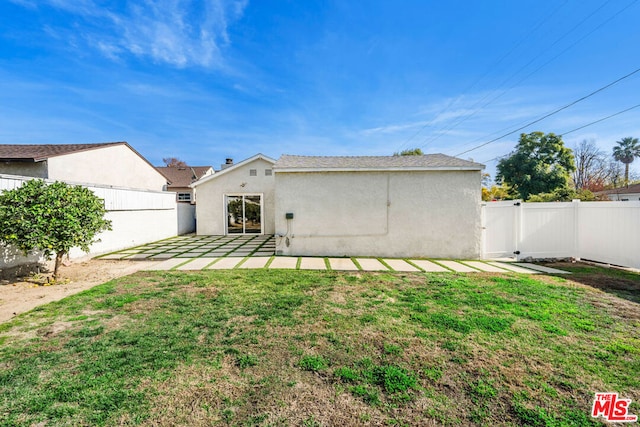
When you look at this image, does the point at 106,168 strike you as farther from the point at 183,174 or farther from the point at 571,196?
the point at 571,196

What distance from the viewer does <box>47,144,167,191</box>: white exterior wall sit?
454 inches

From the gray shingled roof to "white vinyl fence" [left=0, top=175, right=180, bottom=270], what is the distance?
15.3 ft

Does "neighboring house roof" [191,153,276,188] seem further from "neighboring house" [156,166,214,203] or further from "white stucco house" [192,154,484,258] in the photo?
"neighboring house" [156,166,214,203]

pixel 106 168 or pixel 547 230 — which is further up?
pixel 106 168

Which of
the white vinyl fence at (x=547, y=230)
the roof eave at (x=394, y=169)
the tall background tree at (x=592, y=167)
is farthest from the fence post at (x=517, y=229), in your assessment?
the tall background tree at (x=592, y=167)

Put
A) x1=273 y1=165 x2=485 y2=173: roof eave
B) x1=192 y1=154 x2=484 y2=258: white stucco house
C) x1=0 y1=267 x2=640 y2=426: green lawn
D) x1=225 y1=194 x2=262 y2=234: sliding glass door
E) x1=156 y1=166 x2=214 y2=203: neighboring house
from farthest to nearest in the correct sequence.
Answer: x1=156 y1=166 x2=214 y2=203: neighboring house → x1=225 y1=194 x2=262 y2=234: sliding glass door → x1=192 y1=154 x2=484 y2=258: white stucco house → x1=273 y1=165 x2=485 y2=173: roof eave → x1=0 y1=267 x2=640 y2=426: green lawn

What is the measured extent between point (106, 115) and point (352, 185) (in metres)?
18.5

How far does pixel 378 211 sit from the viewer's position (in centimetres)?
834

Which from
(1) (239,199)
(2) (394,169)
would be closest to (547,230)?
(2) (394,169)

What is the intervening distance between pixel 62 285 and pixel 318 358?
6.09 meters

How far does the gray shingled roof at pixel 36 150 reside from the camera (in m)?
10.6

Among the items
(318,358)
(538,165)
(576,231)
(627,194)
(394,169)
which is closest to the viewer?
(318,358)

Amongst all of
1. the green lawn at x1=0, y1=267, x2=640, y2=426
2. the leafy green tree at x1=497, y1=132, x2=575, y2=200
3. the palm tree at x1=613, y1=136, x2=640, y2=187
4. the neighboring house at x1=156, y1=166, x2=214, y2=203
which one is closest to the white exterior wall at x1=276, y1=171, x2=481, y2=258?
the green lawn at x1=0, y1=267, x2=640, y2=426

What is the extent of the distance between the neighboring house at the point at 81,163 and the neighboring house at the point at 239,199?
5.24 m
